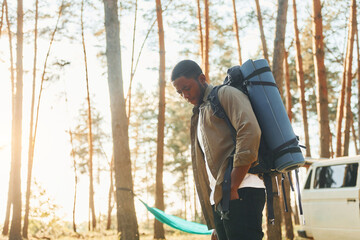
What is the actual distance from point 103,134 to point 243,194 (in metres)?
29.1

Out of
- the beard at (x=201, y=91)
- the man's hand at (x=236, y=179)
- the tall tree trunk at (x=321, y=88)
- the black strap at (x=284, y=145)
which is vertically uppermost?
the tall tree trunk at (x=321, y=88)

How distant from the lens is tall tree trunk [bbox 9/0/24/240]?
11.0 m

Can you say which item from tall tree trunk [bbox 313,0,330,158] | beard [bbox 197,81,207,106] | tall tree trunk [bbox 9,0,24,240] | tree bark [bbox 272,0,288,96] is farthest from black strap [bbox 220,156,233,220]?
tall tree trunk [bbox 9,0,24,240]

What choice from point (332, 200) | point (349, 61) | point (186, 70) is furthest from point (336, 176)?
point (349, 61)

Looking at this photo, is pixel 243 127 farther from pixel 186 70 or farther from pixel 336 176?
pixel 336 176

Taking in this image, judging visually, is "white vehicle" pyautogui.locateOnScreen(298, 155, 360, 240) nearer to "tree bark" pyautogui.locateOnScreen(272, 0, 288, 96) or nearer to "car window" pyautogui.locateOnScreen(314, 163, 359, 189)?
"car window" pyautogui.locateOnScreen(314, 163, 359, 189)

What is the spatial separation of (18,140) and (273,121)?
36.3 ft

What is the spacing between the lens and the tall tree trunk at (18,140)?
11047mm

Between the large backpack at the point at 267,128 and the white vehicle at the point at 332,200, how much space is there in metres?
5.07

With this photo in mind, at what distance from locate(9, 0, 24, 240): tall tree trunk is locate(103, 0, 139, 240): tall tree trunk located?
4962 millimetres

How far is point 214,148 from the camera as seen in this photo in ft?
7.41

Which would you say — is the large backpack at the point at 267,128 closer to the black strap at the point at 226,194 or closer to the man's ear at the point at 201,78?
the black strap at the point at 226,194

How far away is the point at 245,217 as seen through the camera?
2.10m

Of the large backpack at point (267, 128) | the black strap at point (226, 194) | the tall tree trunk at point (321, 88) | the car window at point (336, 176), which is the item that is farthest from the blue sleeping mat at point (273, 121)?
the tall tree trunk at point (321, 88)
